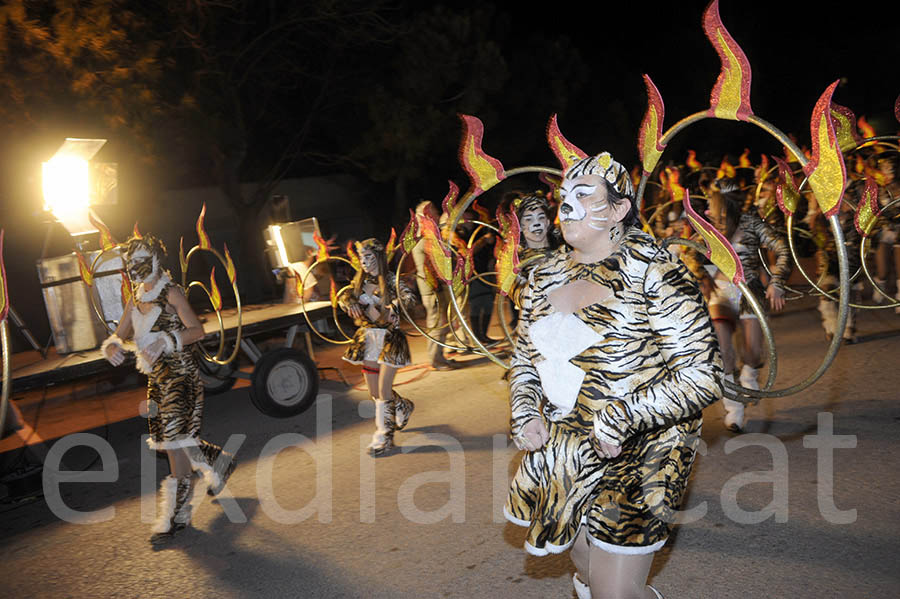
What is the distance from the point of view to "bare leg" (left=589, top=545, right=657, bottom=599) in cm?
245

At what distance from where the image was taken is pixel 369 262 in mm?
6289

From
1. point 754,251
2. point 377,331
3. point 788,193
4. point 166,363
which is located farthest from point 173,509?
point 754,251

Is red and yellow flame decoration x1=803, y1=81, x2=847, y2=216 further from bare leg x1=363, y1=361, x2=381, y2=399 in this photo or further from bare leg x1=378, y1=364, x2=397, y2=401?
bare leg x1=363, y1=361, x2=381, y2=399

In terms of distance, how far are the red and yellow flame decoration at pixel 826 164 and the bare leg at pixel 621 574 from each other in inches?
54.5

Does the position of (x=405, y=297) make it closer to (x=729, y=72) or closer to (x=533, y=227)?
(x=533, y=227)

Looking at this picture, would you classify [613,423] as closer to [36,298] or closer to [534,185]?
[36,298]

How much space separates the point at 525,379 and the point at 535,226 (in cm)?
275

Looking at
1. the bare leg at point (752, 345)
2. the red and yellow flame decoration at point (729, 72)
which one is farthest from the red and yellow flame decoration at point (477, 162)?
the bare leg at point (752, 345)

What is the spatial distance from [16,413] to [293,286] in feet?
13.5

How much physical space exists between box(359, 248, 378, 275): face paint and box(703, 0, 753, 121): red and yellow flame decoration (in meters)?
3.89

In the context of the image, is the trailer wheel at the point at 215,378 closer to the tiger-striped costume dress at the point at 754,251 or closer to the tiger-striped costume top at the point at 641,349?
the tiger-striped costume dress at the point at 754,251

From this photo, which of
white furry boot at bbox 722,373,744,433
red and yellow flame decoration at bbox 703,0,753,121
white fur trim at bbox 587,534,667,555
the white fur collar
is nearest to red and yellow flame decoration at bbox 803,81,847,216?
red and yellow flame decoration at bbox 703,0,753,121

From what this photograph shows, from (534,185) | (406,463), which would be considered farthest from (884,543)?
(534,185)

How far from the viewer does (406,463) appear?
5895mm
